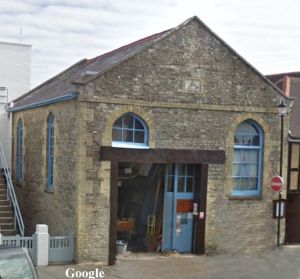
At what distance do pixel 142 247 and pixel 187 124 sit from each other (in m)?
4.17

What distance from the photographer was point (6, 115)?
2341 cm

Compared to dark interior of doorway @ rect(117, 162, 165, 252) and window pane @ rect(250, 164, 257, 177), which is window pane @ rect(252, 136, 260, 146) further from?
dark interior of doorway @ rect(117, 162, 165, 252)

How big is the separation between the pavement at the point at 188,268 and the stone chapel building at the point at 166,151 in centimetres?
46

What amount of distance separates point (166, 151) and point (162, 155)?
0.58ft

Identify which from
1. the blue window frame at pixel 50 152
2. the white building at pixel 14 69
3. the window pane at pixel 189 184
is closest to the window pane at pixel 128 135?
the window pane at pixel 189 184

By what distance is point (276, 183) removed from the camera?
54.3 ft

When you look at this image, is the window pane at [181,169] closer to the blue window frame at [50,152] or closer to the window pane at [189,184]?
the window pane at [189,184]

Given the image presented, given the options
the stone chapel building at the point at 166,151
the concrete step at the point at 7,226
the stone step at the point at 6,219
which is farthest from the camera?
the stone step at the point at 6,219

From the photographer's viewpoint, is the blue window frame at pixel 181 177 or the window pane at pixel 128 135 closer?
the window pane at pixel 128 135

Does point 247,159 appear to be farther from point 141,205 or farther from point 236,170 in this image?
point 141,205

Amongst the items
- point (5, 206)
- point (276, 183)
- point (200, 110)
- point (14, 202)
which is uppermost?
point (200, 110)

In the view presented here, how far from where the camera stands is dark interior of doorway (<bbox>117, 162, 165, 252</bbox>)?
1650cm

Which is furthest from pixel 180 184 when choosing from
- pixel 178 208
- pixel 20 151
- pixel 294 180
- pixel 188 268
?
pixel 20 151

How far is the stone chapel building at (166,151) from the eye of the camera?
14.8m
